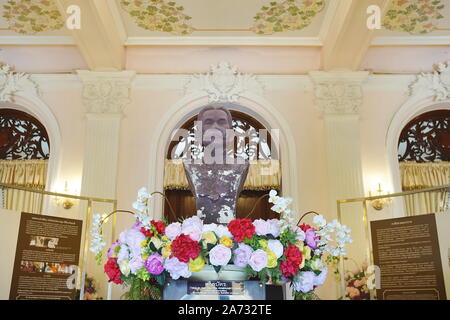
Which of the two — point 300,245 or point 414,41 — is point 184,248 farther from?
point 414,41

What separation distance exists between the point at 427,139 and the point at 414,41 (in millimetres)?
1691

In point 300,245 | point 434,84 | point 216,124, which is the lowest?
point 300,245

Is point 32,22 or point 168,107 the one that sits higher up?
point 32,22

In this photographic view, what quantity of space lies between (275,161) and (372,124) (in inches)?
67.4

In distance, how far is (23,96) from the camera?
807cm

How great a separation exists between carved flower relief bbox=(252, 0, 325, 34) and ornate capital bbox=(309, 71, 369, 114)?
87 centimetres

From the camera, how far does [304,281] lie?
2572mm

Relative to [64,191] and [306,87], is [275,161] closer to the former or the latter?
[306,87]

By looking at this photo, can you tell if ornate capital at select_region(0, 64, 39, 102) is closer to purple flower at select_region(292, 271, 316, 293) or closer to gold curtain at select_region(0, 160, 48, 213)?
gold curtain at select_region(0, 160, 48, 213)

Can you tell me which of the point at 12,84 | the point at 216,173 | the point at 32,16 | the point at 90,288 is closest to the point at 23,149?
the point at 12,84

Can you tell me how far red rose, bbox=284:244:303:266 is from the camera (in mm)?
2510

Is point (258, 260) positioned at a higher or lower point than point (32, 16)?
lower

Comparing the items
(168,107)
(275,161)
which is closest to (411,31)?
(275,161)

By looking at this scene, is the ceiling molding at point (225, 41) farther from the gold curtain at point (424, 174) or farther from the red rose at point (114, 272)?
the red rose at point (114, 272)
